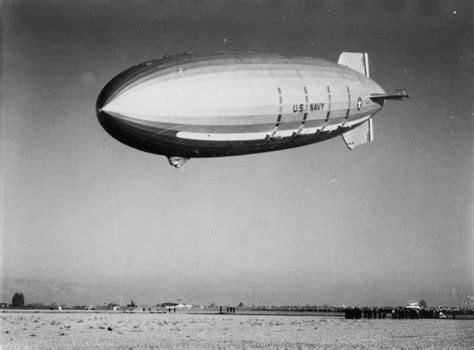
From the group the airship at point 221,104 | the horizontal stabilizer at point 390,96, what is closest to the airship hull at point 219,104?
the airship at point 221,104

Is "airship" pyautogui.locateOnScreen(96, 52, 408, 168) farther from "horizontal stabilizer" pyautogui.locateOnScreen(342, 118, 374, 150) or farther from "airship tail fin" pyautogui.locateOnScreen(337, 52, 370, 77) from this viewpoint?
"airship tail fin" pyautogui.locateOnScreen(337, 52, 370, 77)

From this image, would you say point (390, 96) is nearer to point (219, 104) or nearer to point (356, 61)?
point (356, 61)

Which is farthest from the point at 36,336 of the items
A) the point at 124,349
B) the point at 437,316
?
the point at 437,316

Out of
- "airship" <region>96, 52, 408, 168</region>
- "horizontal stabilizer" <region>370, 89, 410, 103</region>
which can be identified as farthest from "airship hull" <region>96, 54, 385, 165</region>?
"horizontal stabilizer" <region>370, 89, 410, 103</region>

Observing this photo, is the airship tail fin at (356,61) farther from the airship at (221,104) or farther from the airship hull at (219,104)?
the airship hull at (219,104)

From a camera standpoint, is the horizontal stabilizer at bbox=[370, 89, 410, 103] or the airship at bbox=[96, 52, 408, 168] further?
the horizontal stabilizer at bbox=[370, 89, 410, 103]

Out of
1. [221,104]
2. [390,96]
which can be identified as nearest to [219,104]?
[221,104]
